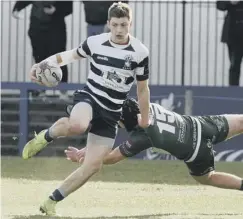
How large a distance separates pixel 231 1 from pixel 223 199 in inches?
286

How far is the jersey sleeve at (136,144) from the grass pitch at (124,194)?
56cm

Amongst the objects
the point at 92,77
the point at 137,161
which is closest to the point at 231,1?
the point at 137,161

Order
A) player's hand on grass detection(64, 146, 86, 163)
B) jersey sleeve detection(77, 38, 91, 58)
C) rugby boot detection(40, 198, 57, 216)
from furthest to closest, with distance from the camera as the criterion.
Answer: player's hand on grass detection(64, 146, 86, 163) < jersey sleeve detection(77, 38, 91, 58) < rugby boot detection(40, 198, 57, 216)

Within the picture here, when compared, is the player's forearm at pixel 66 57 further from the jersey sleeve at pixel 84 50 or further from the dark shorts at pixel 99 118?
the dark shorts at pixel 99 118

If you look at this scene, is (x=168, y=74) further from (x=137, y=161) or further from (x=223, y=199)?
(x=223, y=199)

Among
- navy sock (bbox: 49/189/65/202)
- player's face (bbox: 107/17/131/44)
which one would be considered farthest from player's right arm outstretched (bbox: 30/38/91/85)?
navy sock (bbox: 49/189/65/202)

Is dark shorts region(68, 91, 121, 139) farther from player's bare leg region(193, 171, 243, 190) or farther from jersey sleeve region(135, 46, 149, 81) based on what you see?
player's bare leg region(193, 171, 243, 190)

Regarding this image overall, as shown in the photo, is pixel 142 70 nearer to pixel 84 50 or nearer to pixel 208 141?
pixel 84 50

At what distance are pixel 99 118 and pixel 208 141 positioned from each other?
122 centimetres

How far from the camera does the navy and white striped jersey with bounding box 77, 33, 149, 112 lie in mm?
9617

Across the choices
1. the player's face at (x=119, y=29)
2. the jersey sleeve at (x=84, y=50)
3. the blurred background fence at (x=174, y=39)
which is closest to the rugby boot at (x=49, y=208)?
the jersey sleeve at (x=84, y=50)

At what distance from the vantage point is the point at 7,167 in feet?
49.3

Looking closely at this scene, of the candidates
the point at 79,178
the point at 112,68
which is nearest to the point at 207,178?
the point at 79,178

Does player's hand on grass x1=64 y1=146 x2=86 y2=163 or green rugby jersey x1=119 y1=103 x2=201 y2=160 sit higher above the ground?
green rugby jersey x1=119 y1=103 x2=201 y2=160
